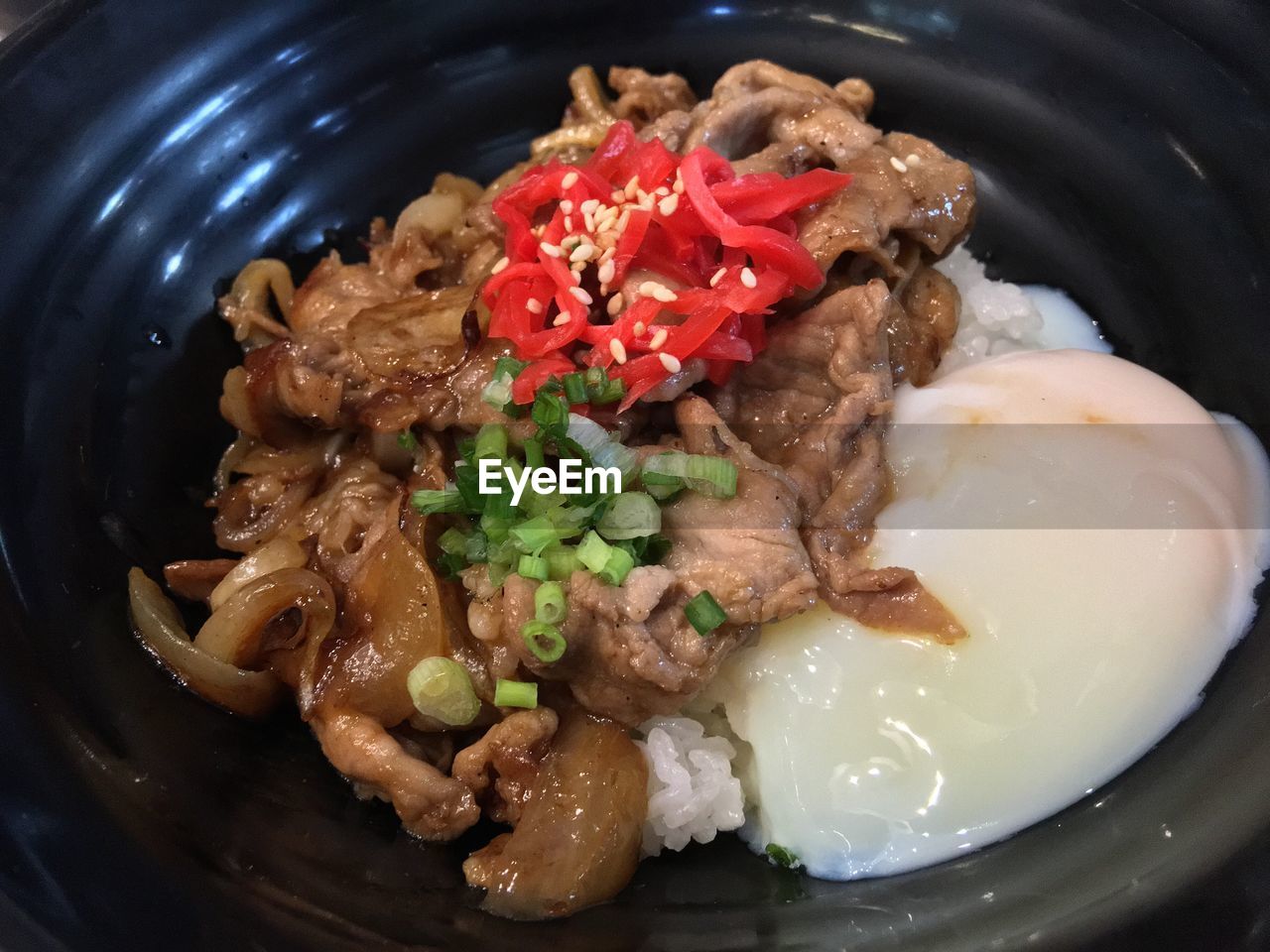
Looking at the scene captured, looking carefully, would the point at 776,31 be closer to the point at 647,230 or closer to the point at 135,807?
the point at 647,230

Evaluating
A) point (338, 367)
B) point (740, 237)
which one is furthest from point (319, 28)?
point (740, 237)

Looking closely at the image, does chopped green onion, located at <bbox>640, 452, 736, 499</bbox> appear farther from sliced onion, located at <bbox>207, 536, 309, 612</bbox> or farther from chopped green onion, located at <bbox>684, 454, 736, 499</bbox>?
sliced onion, located at <bbox>207, 536, 309, 612</bbox>

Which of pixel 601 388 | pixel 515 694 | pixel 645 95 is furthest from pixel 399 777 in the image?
pixel 645 95

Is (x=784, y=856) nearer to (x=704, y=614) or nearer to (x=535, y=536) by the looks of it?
(x=704, y=614)

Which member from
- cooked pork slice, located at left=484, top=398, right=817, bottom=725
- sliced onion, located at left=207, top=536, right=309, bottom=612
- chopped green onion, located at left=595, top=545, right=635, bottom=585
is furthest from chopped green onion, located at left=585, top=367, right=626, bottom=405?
sliced onion, located at left=207, top=536, right=309, bottom=612

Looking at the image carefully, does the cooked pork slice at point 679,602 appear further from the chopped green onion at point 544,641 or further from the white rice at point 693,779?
the white rice at point 693,779

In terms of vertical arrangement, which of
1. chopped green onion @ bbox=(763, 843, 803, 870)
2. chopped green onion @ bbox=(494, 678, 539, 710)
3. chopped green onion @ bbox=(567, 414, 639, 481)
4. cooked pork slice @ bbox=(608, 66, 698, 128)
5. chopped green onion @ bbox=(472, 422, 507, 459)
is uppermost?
cooked pork slice @ bbox=(608, 66, 698, 128)

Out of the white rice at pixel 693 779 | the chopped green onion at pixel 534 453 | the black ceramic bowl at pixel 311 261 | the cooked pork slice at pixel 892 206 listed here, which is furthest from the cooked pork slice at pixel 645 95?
the chopped green onion at pixel 534 453
